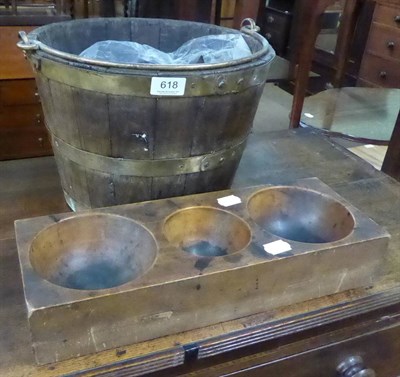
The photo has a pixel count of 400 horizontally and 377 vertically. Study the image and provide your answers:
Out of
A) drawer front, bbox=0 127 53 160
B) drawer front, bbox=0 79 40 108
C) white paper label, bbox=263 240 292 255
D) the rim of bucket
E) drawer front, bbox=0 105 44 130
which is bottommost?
drawer front, bbox=0 127 53 160

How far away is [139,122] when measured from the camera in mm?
826

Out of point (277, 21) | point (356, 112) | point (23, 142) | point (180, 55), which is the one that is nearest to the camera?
point (180, 55)

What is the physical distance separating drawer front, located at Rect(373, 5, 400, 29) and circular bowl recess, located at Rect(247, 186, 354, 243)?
2.40 meters

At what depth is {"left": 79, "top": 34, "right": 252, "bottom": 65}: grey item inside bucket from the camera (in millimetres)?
Result: 1015

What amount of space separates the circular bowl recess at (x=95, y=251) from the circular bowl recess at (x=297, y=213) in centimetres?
23

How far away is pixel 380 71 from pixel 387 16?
1.08ft

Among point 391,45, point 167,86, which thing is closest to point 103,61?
point 167,86

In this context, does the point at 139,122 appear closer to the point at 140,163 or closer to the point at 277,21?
the point at 140,163

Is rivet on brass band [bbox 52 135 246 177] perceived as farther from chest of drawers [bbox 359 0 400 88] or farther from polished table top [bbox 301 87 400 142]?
chest of drawers [bbox 359 0 400 88]

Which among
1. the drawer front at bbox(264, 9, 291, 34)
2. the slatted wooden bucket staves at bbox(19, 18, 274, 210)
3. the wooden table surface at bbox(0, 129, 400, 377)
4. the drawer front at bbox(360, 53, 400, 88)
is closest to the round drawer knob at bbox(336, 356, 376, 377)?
the wooden table surface at bbox(0, 129, 400, 377)

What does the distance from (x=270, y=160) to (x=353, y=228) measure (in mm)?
490

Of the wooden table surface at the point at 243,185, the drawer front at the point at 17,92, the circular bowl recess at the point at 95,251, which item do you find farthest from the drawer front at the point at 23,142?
the circular bowl recess at the point at 95,251

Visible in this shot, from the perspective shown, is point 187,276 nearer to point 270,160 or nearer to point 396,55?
point 270,160

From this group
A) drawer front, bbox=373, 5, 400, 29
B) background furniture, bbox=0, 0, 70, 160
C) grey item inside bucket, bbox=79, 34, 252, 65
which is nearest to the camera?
grey item inside bucket, bbox=79, 34, 252, 65
